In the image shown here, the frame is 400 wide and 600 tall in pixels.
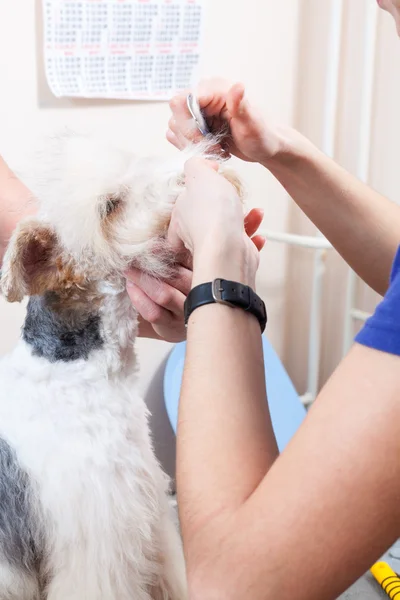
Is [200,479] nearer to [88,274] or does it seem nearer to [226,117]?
[88,274]

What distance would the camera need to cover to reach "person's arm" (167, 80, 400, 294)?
0.91 meters

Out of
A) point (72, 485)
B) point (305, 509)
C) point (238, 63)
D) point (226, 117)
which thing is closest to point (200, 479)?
point (305, 509)

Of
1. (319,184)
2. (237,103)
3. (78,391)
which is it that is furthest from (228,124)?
(78,391)

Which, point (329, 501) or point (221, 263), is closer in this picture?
point (329, 501)

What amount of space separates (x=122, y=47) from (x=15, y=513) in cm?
103

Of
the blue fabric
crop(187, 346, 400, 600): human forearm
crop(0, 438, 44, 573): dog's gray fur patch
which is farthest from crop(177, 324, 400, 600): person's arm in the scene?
the blue fabric

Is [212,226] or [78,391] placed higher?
[212,226]

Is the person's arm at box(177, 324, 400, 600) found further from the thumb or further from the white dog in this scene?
the thumb

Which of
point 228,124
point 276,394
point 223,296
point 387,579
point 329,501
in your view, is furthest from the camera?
point 276,394

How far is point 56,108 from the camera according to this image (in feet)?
4.44

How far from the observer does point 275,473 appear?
0.51 m

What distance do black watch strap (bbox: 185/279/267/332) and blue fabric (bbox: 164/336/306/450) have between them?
919mm

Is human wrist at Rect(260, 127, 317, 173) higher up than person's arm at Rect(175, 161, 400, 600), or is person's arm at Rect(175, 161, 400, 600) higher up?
human wrist at Rect(260, 127, 317, 173)

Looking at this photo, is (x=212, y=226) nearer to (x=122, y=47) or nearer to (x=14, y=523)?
(x=14, y=523)
